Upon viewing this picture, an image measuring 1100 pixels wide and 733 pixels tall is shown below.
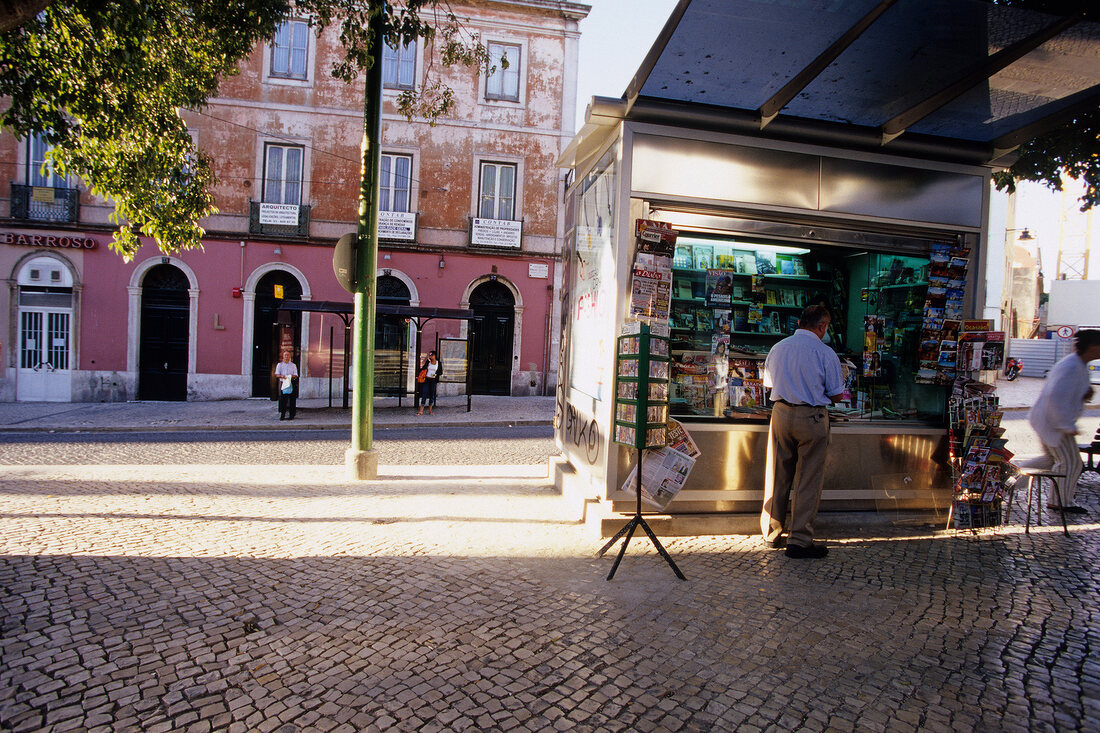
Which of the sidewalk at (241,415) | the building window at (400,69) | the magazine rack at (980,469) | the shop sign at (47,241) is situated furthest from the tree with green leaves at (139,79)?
the shop sign at (47,241)

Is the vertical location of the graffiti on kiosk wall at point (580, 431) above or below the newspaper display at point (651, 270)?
below

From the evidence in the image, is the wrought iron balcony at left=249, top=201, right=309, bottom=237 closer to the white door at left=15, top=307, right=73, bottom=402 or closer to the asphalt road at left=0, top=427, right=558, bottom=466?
the white door at left=15, top=307, right=73, bottom=402

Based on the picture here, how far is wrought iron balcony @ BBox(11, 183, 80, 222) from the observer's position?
17.3 m

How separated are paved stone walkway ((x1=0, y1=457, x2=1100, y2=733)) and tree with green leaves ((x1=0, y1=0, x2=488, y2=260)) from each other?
11.2 ft

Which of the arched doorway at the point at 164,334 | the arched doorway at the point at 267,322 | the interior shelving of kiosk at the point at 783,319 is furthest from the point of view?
the arched doorway at the point at 267,322

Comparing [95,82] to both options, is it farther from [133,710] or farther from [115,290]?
[115,290]

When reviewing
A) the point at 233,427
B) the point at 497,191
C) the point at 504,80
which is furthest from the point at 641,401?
the point at 504,80

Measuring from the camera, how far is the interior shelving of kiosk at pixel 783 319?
6.09 metres

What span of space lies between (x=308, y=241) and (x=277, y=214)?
114 cm

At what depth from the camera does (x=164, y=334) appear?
18266mm

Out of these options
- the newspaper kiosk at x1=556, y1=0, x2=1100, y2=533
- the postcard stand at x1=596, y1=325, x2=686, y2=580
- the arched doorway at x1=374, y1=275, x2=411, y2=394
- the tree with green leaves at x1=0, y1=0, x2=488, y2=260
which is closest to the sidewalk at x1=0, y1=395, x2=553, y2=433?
the arched doorway at x1=374, y1=275, x2=411, y2=394

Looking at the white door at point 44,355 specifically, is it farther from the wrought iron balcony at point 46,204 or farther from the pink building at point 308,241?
the wrought iron balcony at point 46,204

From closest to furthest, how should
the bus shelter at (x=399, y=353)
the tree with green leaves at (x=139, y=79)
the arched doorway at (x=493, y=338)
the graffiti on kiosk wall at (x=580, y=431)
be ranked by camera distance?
the tree with green leaves at (x=139, y=79) < the graffiti on kiosk wall at (x=580, y=431) < the bus shelter at (x=399, y=353) < the arched doorway at (x=493, y=338)

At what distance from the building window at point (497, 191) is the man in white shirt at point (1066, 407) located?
15.6 metres
